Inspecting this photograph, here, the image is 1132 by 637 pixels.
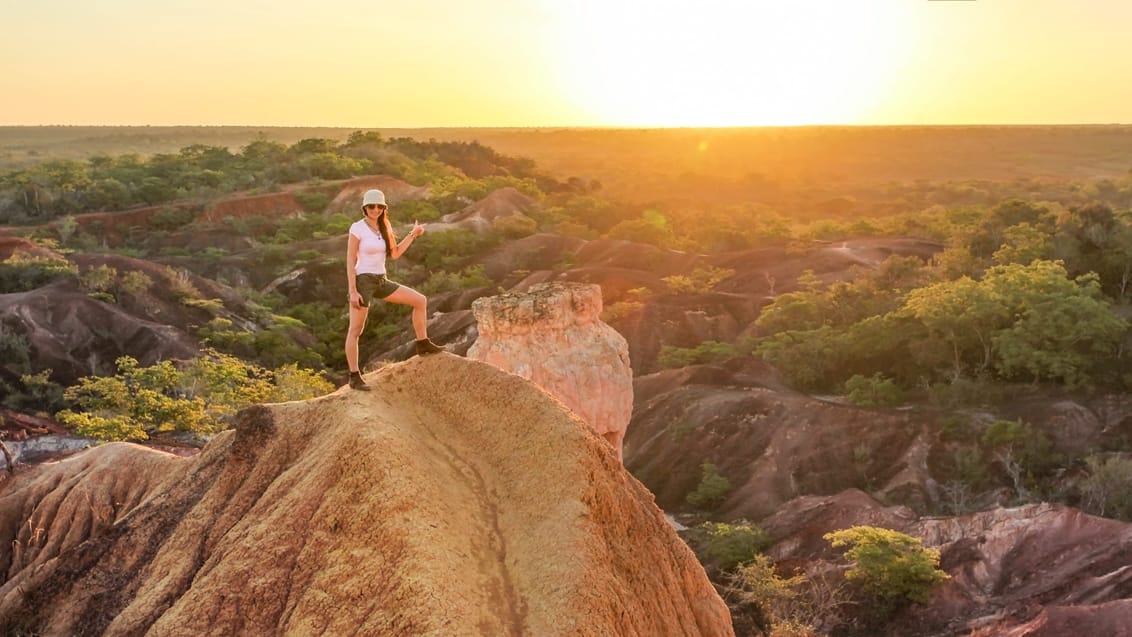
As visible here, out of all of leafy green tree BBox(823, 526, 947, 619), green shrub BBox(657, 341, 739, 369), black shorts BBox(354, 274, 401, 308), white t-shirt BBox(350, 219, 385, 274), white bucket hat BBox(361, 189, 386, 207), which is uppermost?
white bucket hat BBox(361, 189, 386, 207)

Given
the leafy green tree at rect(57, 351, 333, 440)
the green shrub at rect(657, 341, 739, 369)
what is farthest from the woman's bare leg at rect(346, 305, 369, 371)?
the green shrub at rect(657, 341, 739, 369)

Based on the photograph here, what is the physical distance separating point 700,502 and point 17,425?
17343 mm

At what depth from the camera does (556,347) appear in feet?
51.2

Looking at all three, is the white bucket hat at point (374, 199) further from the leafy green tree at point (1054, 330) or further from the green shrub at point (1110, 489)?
the leafy green tree at point (1054, 330)

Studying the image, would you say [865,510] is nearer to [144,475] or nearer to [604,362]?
[604,362]

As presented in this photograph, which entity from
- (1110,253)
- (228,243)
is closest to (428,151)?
(228,243)

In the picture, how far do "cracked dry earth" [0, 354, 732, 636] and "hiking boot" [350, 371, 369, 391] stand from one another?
0.16 meters

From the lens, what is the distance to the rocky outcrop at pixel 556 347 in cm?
1548

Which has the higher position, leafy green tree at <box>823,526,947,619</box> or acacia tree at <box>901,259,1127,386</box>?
acacia tree at <box>901,259,1127,386</box>

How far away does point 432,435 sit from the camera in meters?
7.15

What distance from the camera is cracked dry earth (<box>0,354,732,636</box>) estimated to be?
577cm

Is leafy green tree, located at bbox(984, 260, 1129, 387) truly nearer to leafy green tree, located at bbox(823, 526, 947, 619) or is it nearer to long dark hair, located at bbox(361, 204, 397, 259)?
leafy green tree, located at bbox(823, 526, 947, 619)

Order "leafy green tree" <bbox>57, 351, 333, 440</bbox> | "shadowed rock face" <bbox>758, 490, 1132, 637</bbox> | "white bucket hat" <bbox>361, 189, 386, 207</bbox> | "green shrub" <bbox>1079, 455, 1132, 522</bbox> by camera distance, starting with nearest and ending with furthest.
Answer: "white bucket hat" <bbox>361, 189, 386, 207</bbox> < "shadowed rock face" <bbox>758, 490, 1132, 637</bbox> < "green shrub" <bbox>1079, 455, 1132, 522</bbox> < "leafy green tree" <bbox>57, 351, 333, 440</bbox>

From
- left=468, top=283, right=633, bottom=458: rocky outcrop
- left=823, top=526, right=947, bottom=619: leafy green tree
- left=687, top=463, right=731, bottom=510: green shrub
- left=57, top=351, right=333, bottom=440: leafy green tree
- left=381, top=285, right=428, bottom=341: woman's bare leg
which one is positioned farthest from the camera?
left=687, top=463, right=731, bottom=510: green shrub
